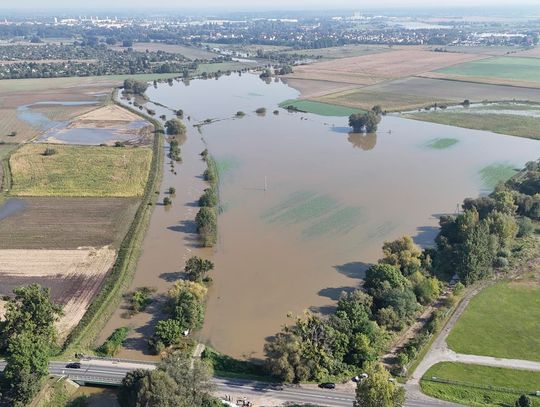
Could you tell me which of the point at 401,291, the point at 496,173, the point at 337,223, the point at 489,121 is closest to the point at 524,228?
the point at 337,223

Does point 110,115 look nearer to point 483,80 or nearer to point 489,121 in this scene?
point 489,121

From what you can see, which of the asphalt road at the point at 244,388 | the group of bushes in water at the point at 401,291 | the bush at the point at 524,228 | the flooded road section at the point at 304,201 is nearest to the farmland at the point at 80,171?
the flooded road section at the point at 304,201

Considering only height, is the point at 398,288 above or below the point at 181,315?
above

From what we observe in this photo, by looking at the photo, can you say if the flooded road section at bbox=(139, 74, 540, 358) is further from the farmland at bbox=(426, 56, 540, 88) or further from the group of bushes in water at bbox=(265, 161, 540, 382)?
the farmland at bbox=(426, 56, 540, 88)

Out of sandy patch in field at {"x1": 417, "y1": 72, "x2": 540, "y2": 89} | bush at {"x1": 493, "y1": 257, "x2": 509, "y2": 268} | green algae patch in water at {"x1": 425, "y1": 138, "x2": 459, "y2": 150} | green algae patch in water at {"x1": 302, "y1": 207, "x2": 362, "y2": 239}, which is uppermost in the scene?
sandy patch in field at {"x1": 417, "y1": 72, "x2": 540, "y2": 89}

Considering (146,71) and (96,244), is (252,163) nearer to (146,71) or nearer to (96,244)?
(96,244)

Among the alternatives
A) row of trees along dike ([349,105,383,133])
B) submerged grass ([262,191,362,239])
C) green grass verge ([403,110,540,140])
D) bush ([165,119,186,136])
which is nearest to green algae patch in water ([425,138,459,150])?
green grass verge ([403,110,540,140])

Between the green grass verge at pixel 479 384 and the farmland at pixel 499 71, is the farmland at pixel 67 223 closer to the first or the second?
the green grass verge at pixel 479 384
